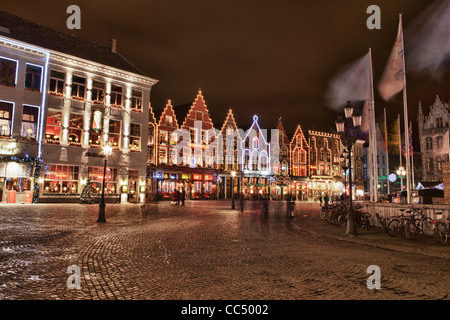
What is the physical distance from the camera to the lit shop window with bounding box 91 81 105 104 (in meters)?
32.5

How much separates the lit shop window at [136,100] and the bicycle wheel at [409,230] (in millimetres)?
29818

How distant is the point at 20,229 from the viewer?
38.4 feet

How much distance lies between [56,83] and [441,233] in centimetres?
3135

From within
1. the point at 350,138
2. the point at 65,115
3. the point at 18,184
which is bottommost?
the point at 18,184

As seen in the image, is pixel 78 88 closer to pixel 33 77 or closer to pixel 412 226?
pixel 33 77

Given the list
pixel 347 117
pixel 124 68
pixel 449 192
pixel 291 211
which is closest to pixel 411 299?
pixel 347 117

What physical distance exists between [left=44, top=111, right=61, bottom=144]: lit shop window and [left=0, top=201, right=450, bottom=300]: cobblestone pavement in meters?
19.8

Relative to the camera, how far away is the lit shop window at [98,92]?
32531 millimetres

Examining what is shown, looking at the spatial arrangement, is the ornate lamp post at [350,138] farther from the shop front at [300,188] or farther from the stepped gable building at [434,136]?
the stepped gable building at [434,136]

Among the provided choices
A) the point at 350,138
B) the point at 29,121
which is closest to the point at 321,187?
the point at 29,121

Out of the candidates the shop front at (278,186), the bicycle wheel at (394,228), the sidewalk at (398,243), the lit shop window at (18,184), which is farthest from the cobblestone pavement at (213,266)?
the shop front at (278,186)

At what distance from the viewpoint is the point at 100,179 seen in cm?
3241
